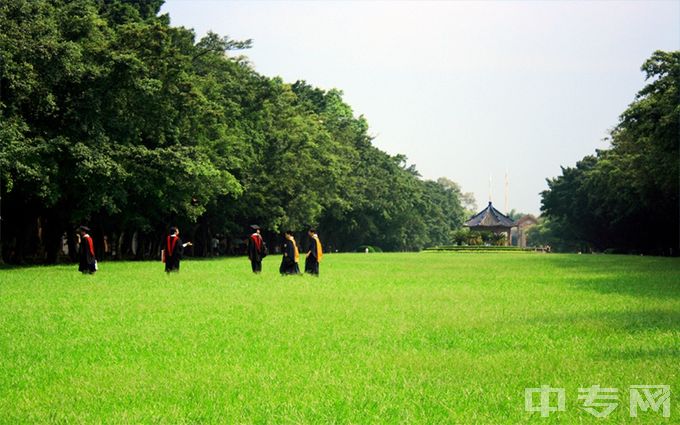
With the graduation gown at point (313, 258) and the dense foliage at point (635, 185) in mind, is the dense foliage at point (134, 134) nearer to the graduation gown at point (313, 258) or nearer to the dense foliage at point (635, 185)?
the graduation gown at point (313, 258)

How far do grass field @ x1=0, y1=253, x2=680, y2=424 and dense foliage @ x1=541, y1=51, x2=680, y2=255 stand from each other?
76.9 feet

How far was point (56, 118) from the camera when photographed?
1551 inches

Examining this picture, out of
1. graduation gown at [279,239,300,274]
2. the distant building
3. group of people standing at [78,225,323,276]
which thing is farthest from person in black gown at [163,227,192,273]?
the distant building

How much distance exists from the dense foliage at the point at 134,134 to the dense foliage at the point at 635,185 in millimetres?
19506

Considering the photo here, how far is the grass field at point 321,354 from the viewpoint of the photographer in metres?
9.00

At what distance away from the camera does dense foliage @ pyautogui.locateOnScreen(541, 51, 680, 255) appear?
148ft

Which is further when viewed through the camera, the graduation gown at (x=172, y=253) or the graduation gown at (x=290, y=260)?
the graduation gown at (x=172, y=253)

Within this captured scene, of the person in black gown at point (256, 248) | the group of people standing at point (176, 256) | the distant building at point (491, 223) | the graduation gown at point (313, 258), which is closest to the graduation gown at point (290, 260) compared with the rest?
the group of people standing at point (176, 256)

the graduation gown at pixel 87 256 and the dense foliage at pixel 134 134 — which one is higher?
the dense foliage at pixel 134 134

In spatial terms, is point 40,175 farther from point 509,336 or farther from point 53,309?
point 509,336

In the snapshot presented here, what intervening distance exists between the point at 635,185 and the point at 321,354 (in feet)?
162

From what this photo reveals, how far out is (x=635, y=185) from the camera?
58.6m

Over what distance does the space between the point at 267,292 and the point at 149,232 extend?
36496mm

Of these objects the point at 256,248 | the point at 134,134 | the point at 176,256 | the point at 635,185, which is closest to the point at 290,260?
the point at 256,248
